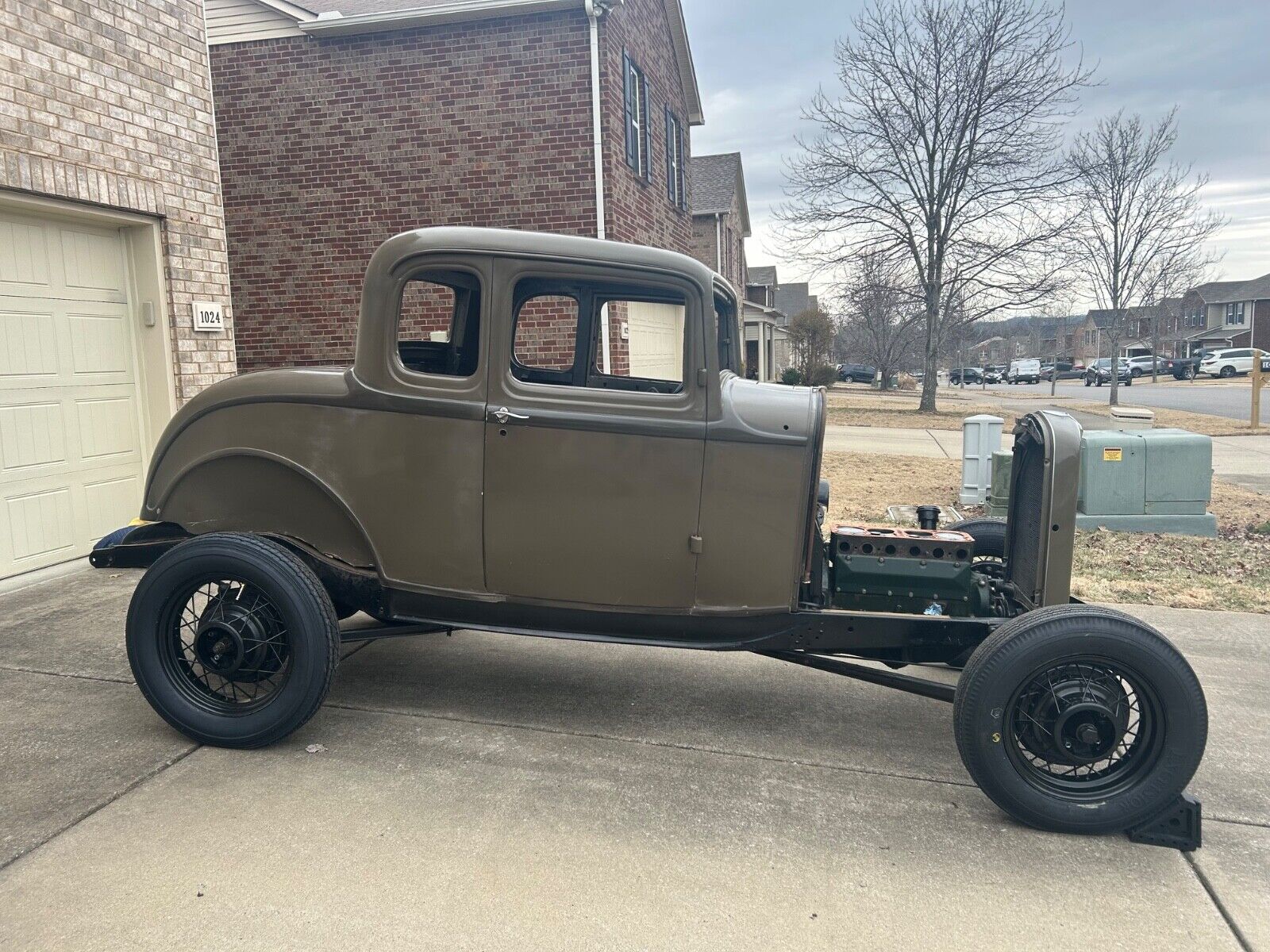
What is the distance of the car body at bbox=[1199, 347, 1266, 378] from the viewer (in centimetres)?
4681

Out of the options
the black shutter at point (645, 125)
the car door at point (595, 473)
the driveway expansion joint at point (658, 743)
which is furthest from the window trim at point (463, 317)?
the black shutter at point (645, 125)

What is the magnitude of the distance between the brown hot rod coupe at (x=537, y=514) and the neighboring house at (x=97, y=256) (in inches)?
117

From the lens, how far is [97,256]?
6531 millimetres

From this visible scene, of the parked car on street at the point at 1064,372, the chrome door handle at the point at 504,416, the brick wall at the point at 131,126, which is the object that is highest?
the brick wall at the point at 131,126

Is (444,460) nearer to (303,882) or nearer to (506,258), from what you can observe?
(506,258)

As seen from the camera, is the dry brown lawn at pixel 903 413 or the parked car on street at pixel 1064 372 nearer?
the dry brown lawn at pixel 903 413

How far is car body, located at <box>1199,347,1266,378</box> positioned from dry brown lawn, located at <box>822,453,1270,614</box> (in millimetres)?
44043

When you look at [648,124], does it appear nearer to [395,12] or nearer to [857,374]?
[395,12]

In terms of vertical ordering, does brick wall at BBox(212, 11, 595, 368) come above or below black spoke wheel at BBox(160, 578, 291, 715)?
above

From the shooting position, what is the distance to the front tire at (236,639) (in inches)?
140

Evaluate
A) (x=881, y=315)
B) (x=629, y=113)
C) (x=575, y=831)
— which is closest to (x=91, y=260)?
(x=575, y=831)

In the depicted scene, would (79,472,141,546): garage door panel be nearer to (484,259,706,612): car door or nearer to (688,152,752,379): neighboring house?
(484,259,706,612): car door

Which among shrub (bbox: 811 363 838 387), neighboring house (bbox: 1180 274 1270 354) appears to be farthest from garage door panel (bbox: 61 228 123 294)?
neighboring house (bbox: 1180 274 1270 354)

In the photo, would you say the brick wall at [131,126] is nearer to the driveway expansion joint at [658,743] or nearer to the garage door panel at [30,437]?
the garage door panel at [30,437]
